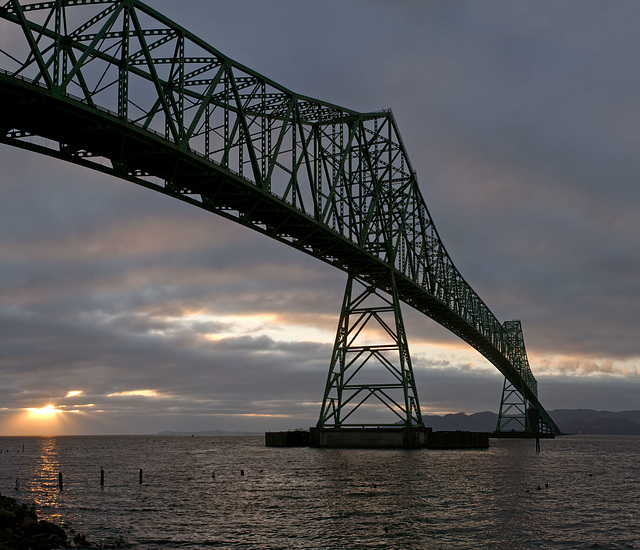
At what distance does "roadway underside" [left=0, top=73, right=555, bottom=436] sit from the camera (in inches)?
1415

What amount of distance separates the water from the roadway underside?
19.8m

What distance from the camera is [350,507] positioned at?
39.0 metres

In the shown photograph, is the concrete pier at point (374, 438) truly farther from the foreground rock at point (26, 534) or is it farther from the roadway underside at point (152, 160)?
the foreground rock at point (26, 534)

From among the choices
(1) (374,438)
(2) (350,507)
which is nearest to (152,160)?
(2) (350,507)

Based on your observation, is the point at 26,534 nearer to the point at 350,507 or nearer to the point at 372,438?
the point at 350,507

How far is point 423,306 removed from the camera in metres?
99.4

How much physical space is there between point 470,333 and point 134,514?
9185 centimetres

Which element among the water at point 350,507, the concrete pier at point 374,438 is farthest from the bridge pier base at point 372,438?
the water at point 350,507

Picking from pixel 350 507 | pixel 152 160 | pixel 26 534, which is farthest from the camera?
pixel 152 160

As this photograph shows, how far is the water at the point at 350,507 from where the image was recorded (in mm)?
31047

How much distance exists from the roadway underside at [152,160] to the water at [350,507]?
1978 cm

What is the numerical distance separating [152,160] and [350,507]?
929 inches

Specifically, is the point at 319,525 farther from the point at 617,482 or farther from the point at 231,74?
the point at 617,482

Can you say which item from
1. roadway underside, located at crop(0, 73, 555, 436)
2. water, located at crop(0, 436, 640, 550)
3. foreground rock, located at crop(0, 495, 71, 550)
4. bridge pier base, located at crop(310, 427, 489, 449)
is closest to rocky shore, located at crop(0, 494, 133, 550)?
foreground rock, located at crop(0, 495, 71, 550)
